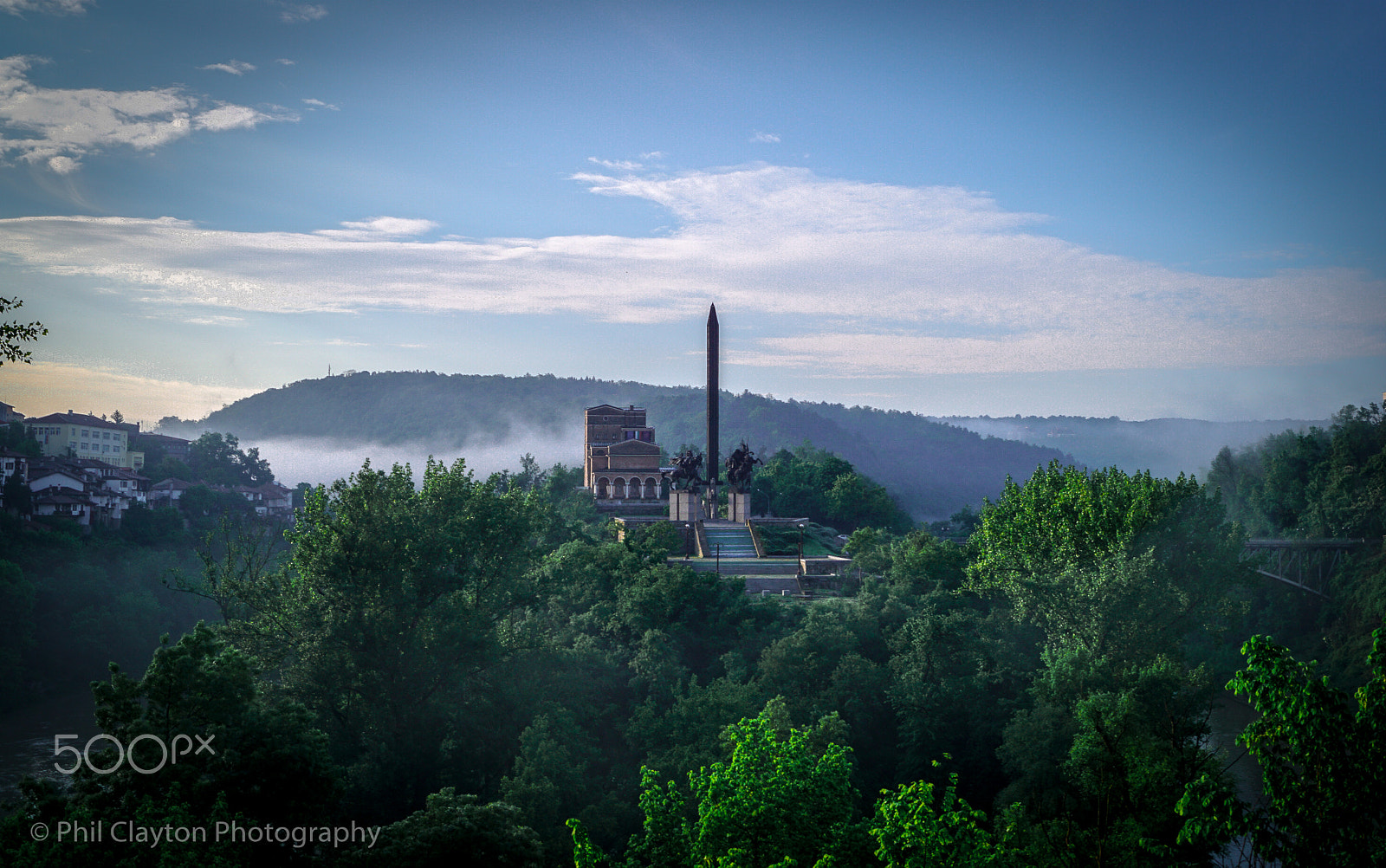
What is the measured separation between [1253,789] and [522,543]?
29812 millimetres

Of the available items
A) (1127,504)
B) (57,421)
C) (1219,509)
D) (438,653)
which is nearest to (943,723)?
(1127,504)

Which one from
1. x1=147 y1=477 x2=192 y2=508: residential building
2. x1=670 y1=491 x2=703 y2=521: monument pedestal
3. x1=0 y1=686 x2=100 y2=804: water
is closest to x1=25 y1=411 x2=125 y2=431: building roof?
x1=147 y1=477 x2=192 y2=508: residential building

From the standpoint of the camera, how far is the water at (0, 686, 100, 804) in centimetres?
3888

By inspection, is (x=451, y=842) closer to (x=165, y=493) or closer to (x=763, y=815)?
(x=763, y=815)

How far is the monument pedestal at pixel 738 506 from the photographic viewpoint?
6047cm

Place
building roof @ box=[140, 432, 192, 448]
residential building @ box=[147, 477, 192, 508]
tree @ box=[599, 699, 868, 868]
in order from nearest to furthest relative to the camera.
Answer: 1. tree @ box=[599, 699, 868, 868]
2. residential building @ box=[147, 477, 192, 508]
3. building roof @ box=[140, 432, 192, 448]

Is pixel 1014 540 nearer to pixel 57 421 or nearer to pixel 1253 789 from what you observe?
pixel 1253 789

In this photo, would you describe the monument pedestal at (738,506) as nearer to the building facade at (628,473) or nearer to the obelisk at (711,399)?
the obelisk at (711,399)

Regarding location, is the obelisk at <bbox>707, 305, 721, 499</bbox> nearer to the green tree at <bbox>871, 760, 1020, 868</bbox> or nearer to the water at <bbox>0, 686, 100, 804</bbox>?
the water at <bbox>0, 686, 100, 804</bbox>

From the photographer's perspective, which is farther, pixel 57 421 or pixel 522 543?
pixel 57 421

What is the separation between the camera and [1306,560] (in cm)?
6650

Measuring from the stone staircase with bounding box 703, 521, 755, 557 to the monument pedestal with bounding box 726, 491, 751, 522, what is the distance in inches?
24.8

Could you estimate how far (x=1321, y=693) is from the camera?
411 inches

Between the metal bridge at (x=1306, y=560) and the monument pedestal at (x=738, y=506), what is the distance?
3305cm
